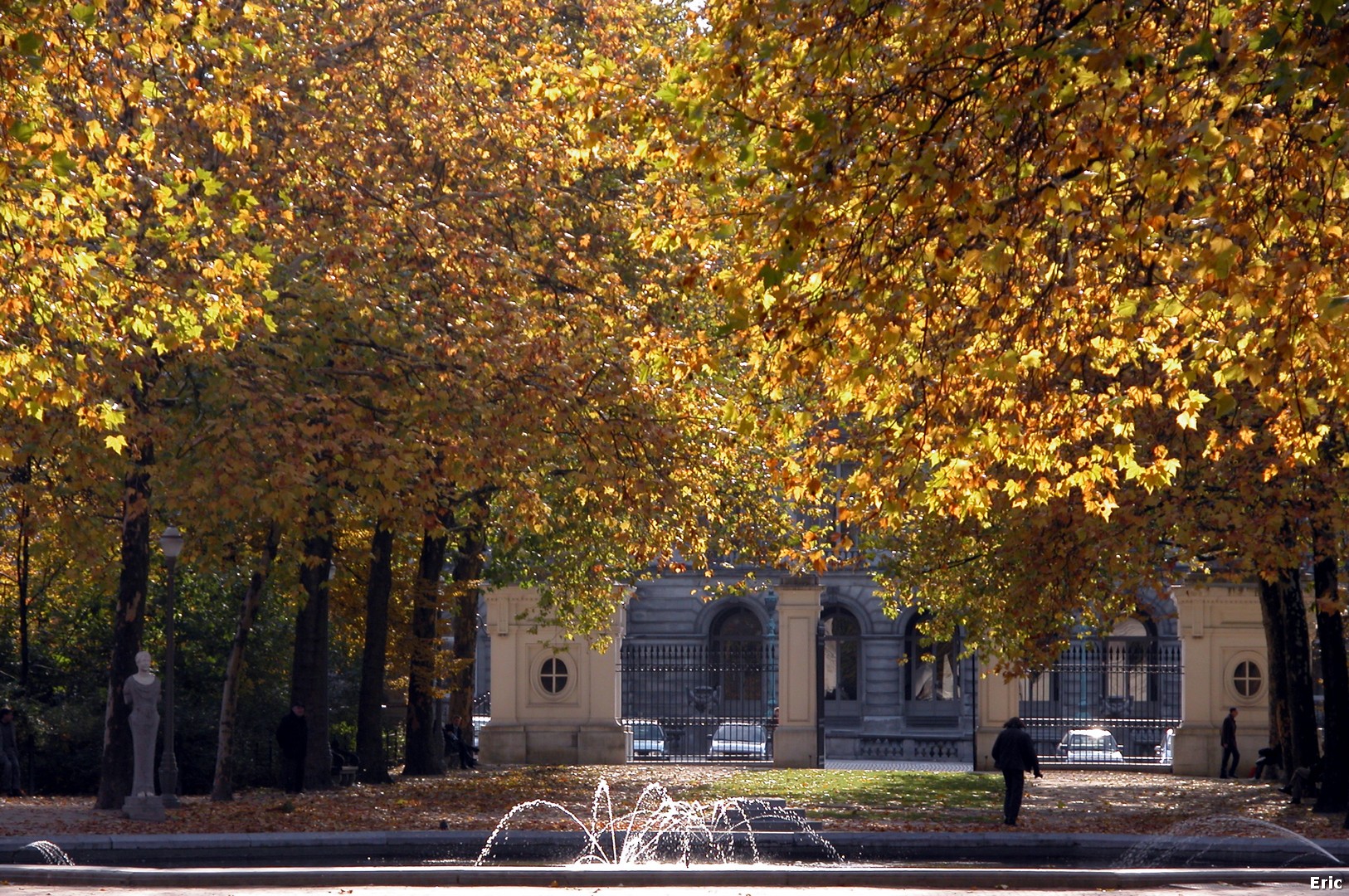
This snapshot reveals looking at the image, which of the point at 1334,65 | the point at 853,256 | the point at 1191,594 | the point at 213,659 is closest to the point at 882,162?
the point at 853,256

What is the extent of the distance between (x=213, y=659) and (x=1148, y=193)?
797 inches

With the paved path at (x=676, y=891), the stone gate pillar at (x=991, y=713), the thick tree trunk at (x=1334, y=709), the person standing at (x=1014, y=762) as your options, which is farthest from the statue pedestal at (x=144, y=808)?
the stone gate pillar at (x=991, y=713)

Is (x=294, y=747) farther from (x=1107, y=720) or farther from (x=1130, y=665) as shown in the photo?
(x=1130, y=665)

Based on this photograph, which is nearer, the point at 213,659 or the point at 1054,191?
the point at 1054,191

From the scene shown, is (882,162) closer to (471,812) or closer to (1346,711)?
(471,812)

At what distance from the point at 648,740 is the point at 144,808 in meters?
17.0

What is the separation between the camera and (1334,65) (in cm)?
730

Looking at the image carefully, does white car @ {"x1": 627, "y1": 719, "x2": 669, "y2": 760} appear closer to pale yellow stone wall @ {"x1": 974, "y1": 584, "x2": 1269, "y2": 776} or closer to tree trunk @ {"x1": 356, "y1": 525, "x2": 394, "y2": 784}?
pale yellow stone wall @ {"x1": 974, "y1": 584, "x2": 1269, "y2": 776}

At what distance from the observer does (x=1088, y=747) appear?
3300 cm

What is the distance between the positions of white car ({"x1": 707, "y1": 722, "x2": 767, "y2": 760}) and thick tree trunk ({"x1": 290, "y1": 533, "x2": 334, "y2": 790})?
10365mm

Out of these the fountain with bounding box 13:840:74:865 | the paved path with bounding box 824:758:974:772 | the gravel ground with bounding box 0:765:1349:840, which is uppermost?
the fountain with bounding box 13:840:74:865

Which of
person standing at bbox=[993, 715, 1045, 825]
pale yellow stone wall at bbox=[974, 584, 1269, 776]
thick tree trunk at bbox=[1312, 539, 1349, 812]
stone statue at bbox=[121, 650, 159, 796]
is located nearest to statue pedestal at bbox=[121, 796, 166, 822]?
stone statue at bbox=[121, 650, 159, 796]

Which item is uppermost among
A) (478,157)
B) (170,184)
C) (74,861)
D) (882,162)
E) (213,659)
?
(478,157)

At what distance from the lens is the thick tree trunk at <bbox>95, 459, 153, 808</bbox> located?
1880 centimetres
